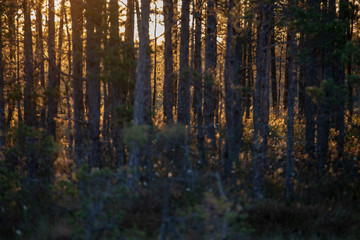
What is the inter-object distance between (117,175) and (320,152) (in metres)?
6.20

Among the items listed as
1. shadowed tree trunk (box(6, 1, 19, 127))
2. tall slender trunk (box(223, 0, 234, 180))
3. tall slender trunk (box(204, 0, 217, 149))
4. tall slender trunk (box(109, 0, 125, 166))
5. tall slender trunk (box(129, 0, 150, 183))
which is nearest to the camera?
tall slender trunk (box(129, 0, 150, 183))

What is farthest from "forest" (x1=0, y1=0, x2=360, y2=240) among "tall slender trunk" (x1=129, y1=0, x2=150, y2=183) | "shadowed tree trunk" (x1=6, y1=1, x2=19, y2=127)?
"shadowed tree trunk" (x1=6, y1=1, x2=19, y2=127)

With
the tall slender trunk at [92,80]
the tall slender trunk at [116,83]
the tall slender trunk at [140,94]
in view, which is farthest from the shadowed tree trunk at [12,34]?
the tall slender trunk at [140,94]

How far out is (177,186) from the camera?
8.23 meters

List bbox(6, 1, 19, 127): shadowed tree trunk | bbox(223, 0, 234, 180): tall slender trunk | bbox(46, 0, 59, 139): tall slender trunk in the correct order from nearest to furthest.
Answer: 1. bbox(223, 0, 234, 180): tall slender trunk
2. bbox(46, 0, 59, 139): tall slender trunk
3. bbox(6, 1, 19, 127): shadowed tree trunk

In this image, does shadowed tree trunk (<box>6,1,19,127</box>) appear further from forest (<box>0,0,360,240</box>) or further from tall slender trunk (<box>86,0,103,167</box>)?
tall slender trunk (<box>86,0,103,167</box>)

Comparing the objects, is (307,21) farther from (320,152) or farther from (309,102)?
(320,152)

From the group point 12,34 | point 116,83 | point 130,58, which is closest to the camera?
point 116,83

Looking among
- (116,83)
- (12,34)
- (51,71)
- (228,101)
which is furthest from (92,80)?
(12,34)

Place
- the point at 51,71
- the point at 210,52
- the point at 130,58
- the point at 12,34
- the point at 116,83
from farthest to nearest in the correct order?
the point at 12,34
the point at 210,52
the point at 51,71
the point at 130,58
the point at 116,83

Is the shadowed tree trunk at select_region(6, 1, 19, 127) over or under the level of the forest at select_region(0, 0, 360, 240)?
over

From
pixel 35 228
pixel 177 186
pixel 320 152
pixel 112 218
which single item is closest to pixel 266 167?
pixel 320 152

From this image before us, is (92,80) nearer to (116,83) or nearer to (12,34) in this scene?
(116,83)

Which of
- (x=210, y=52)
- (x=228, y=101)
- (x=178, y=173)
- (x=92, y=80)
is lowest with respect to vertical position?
(x=178, y=173)
